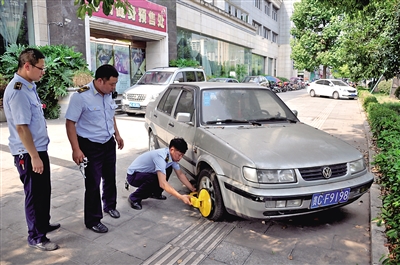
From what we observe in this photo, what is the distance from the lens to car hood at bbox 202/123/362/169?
11.2ft

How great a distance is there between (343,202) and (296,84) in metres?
40.2

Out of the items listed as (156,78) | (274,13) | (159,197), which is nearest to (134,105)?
(156,78)

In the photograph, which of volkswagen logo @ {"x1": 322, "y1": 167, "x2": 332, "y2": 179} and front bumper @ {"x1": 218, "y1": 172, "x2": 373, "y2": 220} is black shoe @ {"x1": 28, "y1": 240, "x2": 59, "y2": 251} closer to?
front bumper @ {"x1": 218, "y1": 172, "x2": 373, "y2": 220}

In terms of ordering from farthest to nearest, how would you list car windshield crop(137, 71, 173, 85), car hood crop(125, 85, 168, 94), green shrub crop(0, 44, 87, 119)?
car windshield crop(137, 71, 173, 85) → car hood crop(125, 85, 168, 94) → green shrub crop(0, 44, 87, 119)

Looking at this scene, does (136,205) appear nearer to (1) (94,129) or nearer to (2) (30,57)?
(1) (94,129)

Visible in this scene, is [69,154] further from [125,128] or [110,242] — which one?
[110,242]

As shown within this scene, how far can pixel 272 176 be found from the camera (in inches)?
131

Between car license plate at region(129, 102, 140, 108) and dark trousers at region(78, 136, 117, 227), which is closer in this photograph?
dark trousers at region(78, 136, 117, 227)

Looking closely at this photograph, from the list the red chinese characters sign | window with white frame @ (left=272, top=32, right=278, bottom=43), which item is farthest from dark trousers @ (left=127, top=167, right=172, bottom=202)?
window with white frame @ (left=272, top=32, right=278, bottom=43)

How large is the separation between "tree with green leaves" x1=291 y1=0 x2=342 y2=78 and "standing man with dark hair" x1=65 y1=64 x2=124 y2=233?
32.4 metres

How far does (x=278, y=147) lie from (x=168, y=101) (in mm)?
2548

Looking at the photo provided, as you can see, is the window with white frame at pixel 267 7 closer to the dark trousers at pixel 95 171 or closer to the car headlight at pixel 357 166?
the car headlight at pixel 357 166

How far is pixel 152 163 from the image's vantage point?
4.24 meters

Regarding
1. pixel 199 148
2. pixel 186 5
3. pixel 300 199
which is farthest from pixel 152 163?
pixel 186 5
